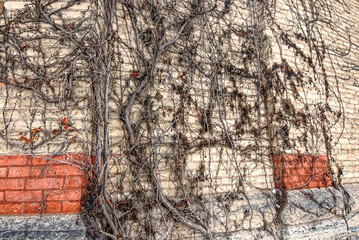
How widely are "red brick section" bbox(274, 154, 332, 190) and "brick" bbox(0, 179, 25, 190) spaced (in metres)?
2.58

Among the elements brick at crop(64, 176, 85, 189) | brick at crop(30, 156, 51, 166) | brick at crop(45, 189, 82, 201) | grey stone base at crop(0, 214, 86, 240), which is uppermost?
brick at crop(30, 156, 51, 166)

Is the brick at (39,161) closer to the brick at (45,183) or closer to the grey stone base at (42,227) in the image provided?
the brick at (45,183)

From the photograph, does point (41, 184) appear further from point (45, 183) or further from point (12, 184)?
point (12, 184)

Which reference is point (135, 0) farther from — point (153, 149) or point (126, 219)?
point (126, 219)

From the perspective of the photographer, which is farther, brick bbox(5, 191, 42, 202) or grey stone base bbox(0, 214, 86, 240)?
brick bbox(5, 191, 42, 202)

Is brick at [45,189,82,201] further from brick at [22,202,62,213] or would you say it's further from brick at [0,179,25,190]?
brick at [0,179,25,190]

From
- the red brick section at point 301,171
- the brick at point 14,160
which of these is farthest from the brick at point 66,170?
the red brick section at point 301,171

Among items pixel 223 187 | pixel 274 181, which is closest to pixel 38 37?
pixel 223 187

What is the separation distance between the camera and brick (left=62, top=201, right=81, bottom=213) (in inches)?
83.3

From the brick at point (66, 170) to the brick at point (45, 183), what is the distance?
0.19 feet

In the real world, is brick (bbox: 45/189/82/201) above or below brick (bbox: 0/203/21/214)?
above

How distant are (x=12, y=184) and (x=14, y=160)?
0.19 metres

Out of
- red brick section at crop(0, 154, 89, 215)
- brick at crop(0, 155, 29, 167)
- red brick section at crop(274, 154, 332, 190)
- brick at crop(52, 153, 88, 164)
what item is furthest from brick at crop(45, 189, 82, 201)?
red brick section at crop(274, 154, 332, 190)

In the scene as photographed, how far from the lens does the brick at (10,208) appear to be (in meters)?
2.09
